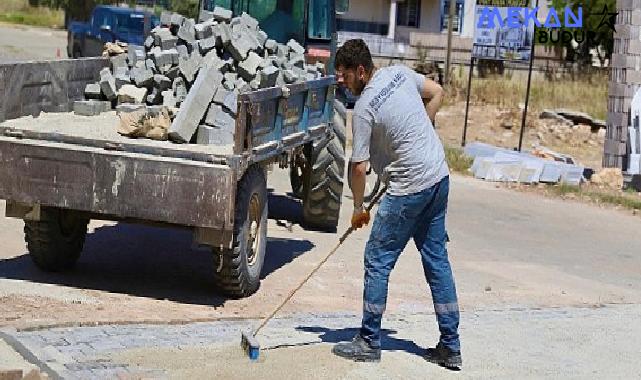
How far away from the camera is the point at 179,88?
32.0 feet

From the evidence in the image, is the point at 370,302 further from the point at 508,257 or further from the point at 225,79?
the point at 508,257

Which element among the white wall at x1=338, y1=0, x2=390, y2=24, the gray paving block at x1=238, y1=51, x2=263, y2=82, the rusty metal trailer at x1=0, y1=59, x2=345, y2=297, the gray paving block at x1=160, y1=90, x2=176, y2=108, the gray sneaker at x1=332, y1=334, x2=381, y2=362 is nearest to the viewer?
the gray sneaker at x1=332, y1=334, x2=381, y2=362

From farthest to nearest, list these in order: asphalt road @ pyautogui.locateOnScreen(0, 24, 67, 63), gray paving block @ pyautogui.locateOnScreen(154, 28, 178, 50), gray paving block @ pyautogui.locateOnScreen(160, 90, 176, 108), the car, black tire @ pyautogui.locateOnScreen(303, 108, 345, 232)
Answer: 1. asphalt road @ pyautogui.locateOnScreen(0, 24, 67, 63)
2. the car
3. black tire @ pyautogui.locateOnScreen(303, 108, 345, 232)
4. gray paving block @ pyautogui.locateOnScreen(154, 28, 178, 50)
5. gray paving block @ pyautogui.locateOnScreen(160, 90, 176, 108)

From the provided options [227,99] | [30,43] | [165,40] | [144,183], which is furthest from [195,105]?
[30,43]

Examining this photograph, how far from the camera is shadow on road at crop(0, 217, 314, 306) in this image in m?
9.08

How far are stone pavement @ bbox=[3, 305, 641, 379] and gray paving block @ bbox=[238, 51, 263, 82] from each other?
2.38m

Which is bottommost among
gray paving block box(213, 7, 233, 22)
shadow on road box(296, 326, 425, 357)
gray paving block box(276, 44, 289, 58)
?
shadow on road box(296, 326, 425, 357)

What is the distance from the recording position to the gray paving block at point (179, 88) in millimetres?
9688

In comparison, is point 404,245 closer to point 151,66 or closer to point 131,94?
point 131,94

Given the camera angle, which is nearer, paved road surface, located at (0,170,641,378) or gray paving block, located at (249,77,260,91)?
paved road surface, located at (0,170,641,378)

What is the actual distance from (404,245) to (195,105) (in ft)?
8.61

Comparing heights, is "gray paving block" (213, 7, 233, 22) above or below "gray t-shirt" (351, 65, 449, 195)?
above

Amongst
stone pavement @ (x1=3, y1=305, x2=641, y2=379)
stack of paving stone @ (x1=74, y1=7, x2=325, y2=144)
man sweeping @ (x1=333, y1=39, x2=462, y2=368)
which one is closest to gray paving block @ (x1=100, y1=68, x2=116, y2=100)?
stack of paving stone @ (x1=74, y1=7, x2=325, y2=144)

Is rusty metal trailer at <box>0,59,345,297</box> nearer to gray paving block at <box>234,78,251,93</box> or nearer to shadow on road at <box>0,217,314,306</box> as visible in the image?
shadow on road at <box>0,217,314,306</box>
